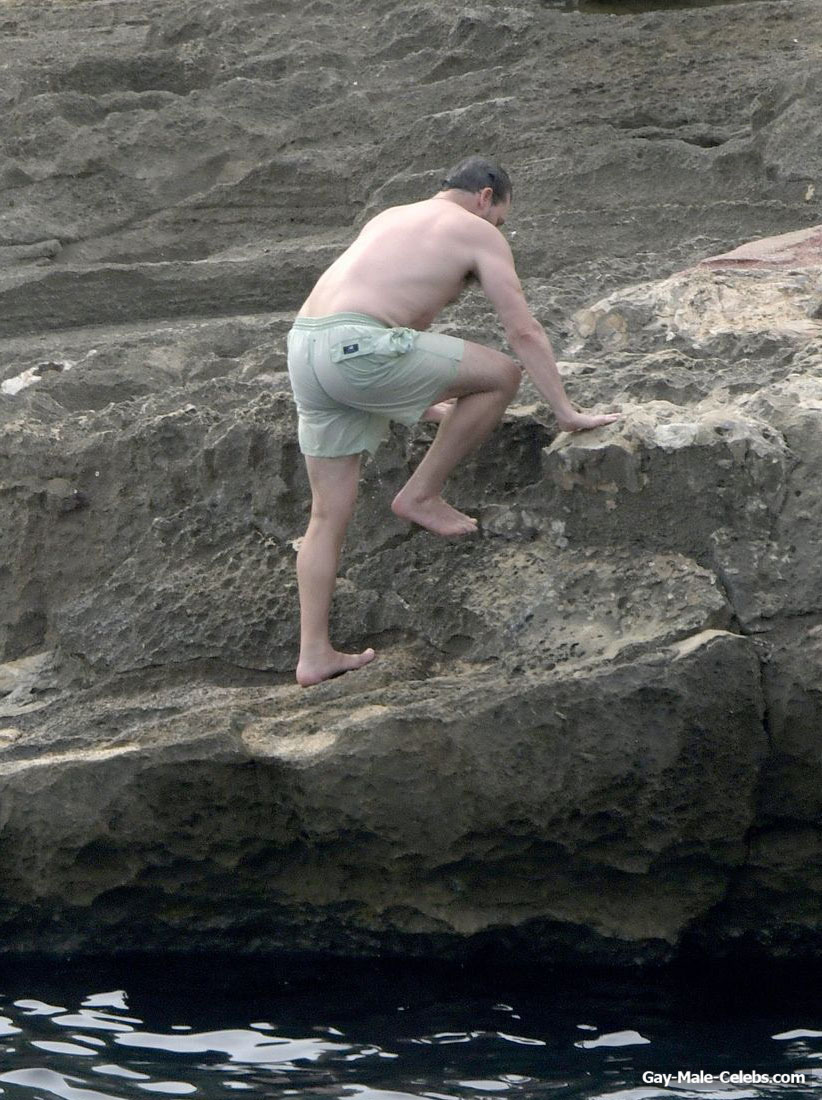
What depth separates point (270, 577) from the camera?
173 inches

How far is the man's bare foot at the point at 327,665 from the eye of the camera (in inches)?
162

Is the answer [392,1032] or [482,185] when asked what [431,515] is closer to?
[482,185]

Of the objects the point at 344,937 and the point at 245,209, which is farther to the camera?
the point at 245,209

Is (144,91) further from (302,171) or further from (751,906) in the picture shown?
(751,906)

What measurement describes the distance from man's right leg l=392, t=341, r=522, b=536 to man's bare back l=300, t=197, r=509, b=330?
22 centimetres

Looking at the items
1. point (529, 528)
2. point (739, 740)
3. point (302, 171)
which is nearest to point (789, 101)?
point (302, 171)

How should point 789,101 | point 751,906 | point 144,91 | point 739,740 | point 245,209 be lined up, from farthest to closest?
point 144,91, point 245,209, point 789,101, point 751,906, point 739,740

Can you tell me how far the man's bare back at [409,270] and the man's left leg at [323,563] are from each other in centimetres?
42

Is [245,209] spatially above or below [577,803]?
above

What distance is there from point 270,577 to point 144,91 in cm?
518

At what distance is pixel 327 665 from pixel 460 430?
2.38 feet

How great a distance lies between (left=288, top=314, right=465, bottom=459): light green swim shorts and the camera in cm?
401

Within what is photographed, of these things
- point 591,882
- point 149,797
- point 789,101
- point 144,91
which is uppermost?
point 144,91

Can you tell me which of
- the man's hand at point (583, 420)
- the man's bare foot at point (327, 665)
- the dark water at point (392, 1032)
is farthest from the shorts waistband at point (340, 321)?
the dark water at point (392, 1032)
